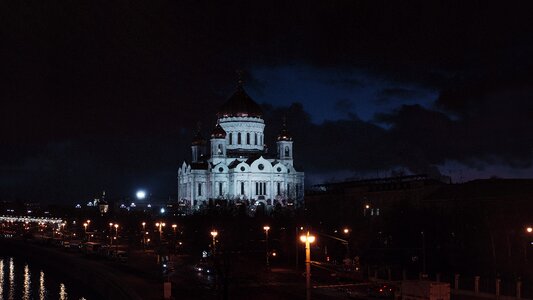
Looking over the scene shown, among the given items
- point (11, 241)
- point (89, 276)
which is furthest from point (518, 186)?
point (11, 241)

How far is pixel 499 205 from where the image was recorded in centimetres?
7056

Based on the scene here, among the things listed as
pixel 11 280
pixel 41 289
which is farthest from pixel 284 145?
pixel 41 289

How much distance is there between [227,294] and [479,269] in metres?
17.5

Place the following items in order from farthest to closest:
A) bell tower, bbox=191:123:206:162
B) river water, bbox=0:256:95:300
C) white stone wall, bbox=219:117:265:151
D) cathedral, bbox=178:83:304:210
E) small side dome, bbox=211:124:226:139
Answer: bell tower, bbox=191:123:206:162
white stone wall, bbox=219:117:265:151
small side dome, bbox=211:124:226:139
cathedral, bbox=178:83:304:210
river water, bbox=0:256:95:300

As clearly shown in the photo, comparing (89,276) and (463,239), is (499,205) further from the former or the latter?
(89,276)

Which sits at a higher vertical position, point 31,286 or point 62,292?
point 31,286

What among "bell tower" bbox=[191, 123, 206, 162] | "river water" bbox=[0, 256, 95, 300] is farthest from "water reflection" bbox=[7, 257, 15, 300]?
"bell tower" bbox=[191, 123, 206, 162]

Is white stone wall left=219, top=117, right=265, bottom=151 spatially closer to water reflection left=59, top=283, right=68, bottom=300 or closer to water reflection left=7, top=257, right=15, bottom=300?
water reflection left=7, top=257, right=15, bottom=300

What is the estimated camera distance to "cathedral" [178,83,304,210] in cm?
10994

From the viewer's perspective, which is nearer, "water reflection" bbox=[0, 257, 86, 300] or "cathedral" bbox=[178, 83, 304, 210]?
"water reflection" bbox=[0, 257, 86, 300]

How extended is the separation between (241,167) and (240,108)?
10.4 metres

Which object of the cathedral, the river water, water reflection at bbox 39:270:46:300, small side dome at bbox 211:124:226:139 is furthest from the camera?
small side dome at bbox 211:124:226:139

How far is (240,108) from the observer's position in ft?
381

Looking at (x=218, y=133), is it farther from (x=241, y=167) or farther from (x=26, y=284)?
(x=26, y=284)
